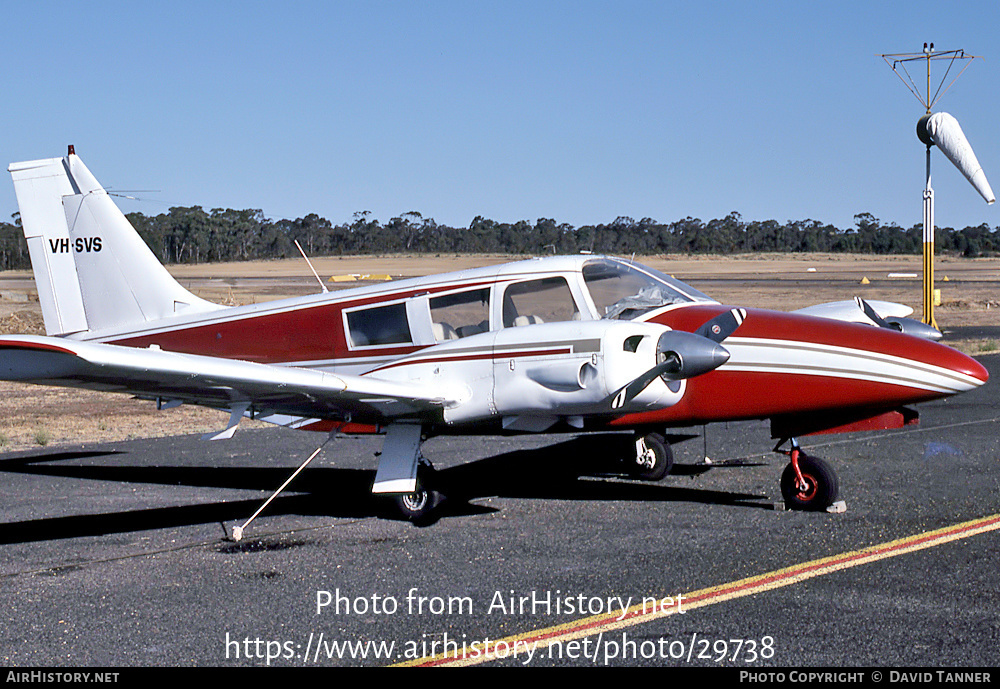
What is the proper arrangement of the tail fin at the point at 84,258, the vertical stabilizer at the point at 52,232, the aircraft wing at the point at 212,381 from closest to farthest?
the aircraft wing at the point at 212,381 < the tail fin at the point at 84,258 < the vertical stabilizer at the point at 52,232

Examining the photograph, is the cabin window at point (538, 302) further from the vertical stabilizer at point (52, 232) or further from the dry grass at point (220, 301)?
the dry grass at point (220, 301)

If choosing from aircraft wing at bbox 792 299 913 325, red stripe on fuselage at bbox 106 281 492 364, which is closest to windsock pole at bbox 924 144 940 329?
aircraft wing at bbox 792 299 913 325

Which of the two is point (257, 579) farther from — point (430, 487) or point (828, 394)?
point (828, 394)

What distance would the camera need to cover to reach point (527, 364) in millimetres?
8359

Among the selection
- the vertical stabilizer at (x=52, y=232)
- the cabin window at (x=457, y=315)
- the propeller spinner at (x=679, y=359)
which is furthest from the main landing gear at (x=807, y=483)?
the vertical stabilizer at (x=52, y=232)

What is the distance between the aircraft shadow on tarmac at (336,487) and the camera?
9.55 metres

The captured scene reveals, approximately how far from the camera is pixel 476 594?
6.94 m

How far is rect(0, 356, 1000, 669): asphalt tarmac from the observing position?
5.89 m

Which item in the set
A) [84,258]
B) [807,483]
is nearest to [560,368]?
[807,483]

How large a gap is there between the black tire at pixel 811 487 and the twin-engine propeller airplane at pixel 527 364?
1 cm

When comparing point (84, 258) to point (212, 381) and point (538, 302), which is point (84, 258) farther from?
point (538, 302)

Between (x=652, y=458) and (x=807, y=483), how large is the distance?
86.6 inches

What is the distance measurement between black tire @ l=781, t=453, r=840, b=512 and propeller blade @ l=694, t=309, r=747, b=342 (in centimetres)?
153

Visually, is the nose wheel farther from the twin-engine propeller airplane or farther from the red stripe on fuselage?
the red stripe on fuselage
